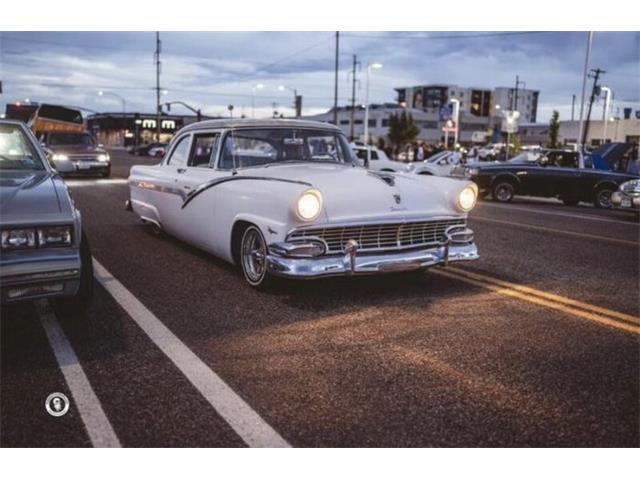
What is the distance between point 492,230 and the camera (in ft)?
29.6

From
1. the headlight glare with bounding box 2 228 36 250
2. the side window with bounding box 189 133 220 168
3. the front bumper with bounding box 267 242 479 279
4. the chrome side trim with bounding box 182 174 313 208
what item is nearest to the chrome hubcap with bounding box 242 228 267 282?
the front bumper with bounding box 267 242 479 279

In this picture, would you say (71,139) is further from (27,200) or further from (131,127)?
(131,127)

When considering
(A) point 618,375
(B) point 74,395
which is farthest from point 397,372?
(B) point 74,395

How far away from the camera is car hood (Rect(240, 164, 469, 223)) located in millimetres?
4555

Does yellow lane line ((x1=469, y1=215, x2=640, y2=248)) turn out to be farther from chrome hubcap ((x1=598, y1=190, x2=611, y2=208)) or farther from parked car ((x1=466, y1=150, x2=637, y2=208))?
chrome hubcap ((x1=598, y1=190, x2=611, y2=208))

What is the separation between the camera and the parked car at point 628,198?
38.6ft

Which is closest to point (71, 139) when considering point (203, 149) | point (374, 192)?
point (203, 149)

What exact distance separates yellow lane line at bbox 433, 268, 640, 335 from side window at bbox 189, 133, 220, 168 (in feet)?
8.08

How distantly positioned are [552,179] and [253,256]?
38.6ft

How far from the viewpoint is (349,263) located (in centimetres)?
448

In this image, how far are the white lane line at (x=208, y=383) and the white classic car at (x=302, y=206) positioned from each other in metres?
1.00

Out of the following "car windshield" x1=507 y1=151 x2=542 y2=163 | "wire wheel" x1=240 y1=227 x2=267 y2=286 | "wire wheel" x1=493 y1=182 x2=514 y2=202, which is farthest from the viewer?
"car windshield" x1=507 y1=151 x2=542 y2=163

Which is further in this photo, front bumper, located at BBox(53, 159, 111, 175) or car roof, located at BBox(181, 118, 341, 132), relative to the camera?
front bumper, located at BBox(53, 159, 111, 175)

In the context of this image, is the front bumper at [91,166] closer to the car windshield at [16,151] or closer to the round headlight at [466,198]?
the car windshield at [16,151]
